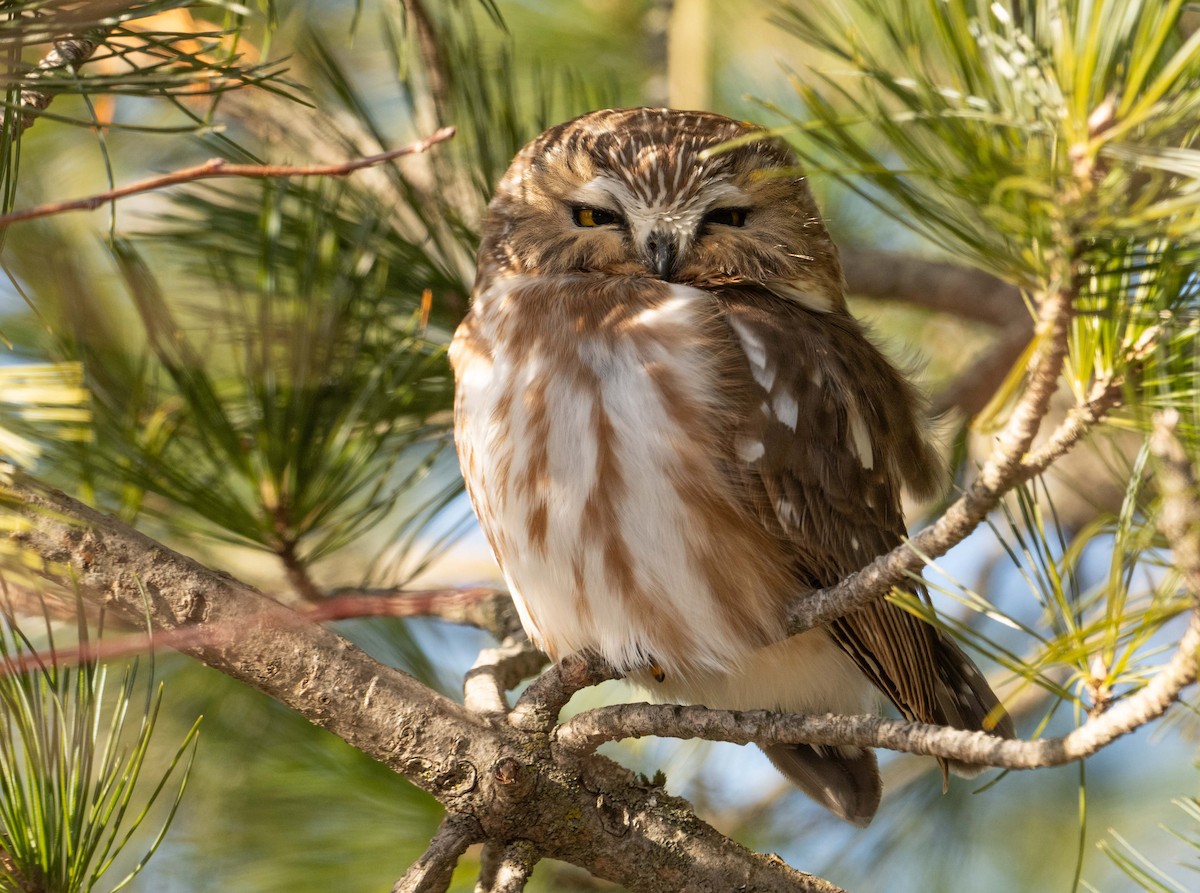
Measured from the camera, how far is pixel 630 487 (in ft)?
6.93

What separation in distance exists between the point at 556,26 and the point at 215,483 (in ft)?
8.02

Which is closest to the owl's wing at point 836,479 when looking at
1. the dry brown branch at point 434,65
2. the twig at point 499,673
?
the twig at point 499,673

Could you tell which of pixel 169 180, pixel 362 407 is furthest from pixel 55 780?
pixel 362 407

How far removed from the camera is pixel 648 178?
2471 mm

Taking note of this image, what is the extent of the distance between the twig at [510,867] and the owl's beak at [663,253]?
115 centimetres

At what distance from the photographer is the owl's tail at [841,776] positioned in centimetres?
252

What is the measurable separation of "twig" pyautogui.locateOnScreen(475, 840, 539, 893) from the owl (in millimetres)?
461

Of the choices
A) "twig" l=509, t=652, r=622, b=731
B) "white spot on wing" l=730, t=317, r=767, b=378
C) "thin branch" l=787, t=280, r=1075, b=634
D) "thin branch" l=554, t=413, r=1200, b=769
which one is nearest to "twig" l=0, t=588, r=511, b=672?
"twig" l=509, t=652, r=622, b=731

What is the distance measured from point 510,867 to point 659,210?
133 centimetres

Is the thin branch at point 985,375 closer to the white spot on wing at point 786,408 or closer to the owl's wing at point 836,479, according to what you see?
the owl's wing at point 836,479

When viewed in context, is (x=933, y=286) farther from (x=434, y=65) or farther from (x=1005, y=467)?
(x=1005, y=467)

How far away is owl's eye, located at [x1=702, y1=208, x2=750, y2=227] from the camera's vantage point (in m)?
2.52

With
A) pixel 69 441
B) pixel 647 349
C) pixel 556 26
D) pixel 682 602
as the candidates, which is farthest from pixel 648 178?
pixel 556 26

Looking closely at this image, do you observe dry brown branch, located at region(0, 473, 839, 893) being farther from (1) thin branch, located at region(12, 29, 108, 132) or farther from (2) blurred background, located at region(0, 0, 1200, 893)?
(1) thin branch, located at region(12, 29, 108, 132)
